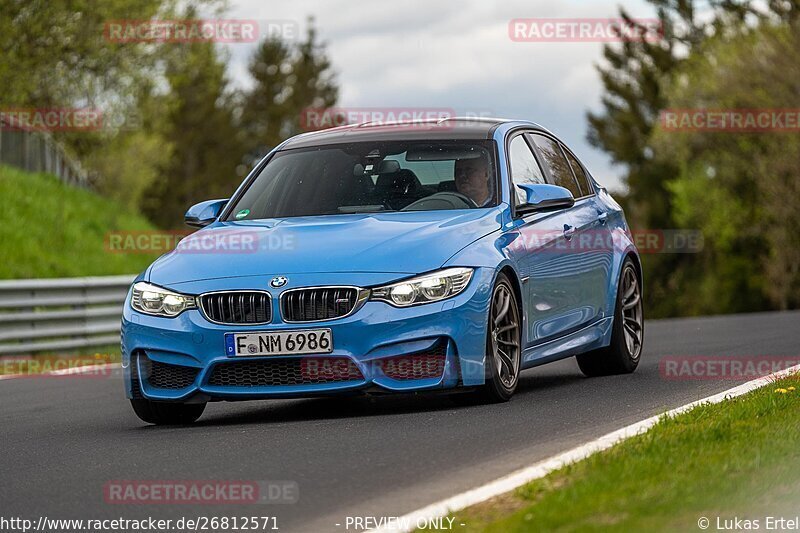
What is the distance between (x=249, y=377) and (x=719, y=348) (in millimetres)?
5980

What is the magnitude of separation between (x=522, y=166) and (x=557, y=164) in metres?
0.91

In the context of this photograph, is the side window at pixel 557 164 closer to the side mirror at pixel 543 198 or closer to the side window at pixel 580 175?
the side window at pixel 580 175

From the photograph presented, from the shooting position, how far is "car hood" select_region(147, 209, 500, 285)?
8.46 m

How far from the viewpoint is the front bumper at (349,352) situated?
8305mm

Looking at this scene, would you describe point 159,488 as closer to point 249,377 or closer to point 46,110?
point 249,377

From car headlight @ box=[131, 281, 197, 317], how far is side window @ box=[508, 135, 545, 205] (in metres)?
2.22

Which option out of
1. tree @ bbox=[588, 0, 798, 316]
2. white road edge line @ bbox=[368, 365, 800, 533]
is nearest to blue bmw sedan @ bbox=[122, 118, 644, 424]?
white road edge line @ bbox=[368, 365, 800, 533]

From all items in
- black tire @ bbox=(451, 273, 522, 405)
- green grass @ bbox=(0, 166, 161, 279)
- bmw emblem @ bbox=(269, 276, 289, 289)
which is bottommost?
green grass @ bbox=(0, 166, 161, 279)

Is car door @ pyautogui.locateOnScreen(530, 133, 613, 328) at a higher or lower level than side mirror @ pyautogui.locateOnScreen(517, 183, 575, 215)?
lower

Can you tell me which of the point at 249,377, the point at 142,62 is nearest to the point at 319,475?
the point at 249,377

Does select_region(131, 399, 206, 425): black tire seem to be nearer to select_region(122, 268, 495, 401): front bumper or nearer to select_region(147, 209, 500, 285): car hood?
select_region(122, 268, 495, 401): front bumper

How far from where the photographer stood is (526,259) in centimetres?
934

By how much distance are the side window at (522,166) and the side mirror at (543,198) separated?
0.09 metres

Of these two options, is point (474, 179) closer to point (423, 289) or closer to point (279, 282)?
point (423, 289)
